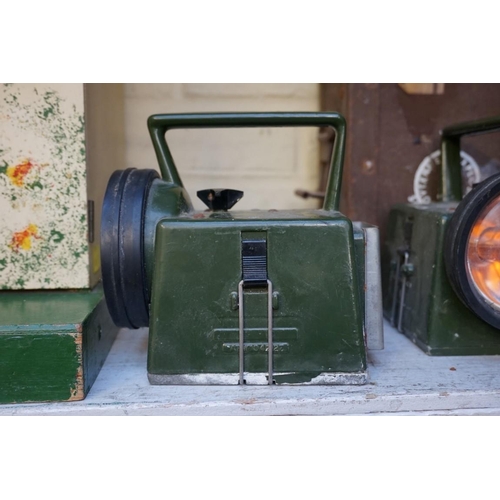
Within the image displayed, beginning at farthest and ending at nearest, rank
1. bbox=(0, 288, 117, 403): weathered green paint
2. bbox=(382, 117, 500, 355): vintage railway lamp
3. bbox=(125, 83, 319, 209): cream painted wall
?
bbox=(125, 83, 319, 209): cream painted wall
bbox=(382, 117, 500, 355): vintage railway lamp
bbox=(0, 288, 117, 403): weathered green paint

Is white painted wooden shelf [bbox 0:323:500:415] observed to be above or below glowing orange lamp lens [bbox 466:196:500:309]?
below

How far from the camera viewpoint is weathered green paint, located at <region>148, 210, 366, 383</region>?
0.90m

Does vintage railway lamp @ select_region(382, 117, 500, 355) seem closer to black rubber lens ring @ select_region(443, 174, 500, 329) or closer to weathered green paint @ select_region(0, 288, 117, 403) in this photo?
black rubber lens ring @ select_region(443, 174, 500, 329)

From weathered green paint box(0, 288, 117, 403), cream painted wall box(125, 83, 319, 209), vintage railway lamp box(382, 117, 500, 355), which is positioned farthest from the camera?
cream painted wall box(125, 83, 319, 209)

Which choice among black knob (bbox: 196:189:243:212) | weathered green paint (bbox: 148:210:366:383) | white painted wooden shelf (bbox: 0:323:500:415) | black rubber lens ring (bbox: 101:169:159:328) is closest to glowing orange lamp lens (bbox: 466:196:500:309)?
white painted wooden shelf (bbox: 0:323:500:415)

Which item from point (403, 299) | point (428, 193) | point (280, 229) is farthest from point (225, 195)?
point (428, 193)

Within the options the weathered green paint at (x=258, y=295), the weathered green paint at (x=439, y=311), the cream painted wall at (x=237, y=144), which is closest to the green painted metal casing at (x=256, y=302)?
the weathered green paint at (x=258, y=295)

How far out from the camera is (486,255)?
1026 mm

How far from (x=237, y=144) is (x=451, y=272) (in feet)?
2.83

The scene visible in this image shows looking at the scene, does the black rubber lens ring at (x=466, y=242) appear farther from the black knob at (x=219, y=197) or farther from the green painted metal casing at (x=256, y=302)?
the black knob at (x=219, y=197)

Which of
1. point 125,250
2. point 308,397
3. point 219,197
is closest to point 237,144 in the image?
point 219,197

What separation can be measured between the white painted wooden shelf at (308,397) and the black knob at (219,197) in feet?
1.11

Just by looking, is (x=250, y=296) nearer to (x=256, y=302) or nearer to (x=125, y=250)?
(x=256, y=302)

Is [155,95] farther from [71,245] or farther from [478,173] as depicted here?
[478,173]
